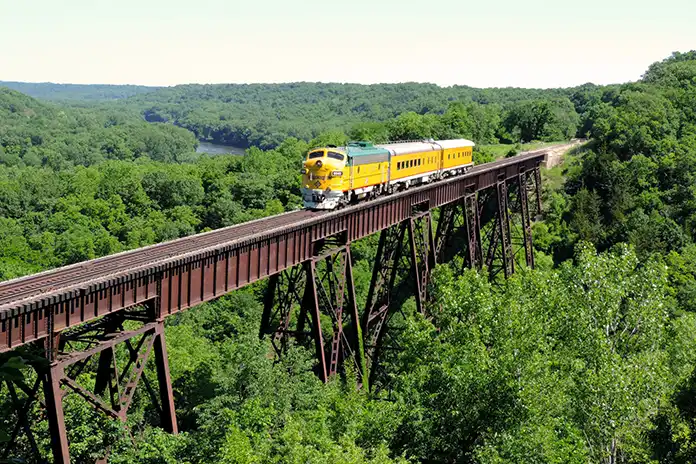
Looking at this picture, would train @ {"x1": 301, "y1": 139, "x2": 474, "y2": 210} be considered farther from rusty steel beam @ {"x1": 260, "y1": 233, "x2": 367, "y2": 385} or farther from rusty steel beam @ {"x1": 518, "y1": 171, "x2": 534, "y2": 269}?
rusty steel beam @ {"x1": 518, "y1": 171, "x2": 534, "y2": 269}

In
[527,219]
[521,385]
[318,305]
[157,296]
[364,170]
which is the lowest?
[521,385]

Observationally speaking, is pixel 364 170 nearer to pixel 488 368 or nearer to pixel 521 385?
pixel 488 368

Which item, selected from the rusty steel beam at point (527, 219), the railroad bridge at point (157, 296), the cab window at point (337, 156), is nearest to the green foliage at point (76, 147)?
the rusty steel beam at point (527, 219)

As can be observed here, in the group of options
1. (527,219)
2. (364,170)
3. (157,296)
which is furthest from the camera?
(527,219)

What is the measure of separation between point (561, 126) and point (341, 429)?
3973 inches

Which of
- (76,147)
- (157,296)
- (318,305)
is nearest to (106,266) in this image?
(157,296)

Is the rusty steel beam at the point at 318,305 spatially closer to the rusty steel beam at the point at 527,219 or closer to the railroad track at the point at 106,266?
the railroad track at the point at 106,266

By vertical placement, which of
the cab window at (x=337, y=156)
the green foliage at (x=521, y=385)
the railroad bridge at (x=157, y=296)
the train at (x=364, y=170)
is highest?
the cab window at (x=337, y=156)

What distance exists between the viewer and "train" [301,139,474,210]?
29031 millimetres

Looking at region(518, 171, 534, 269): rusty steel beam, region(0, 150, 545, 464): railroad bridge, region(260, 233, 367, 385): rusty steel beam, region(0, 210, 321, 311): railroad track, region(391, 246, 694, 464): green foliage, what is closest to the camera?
region(0, 150, 545, 464): railroad bridge

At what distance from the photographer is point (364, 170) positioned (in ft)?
103

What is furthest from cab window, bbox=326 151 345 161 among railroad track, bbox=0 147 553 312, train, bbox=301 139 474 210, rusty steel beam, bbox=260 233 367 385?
railroad track, bbox=0 147 553 312

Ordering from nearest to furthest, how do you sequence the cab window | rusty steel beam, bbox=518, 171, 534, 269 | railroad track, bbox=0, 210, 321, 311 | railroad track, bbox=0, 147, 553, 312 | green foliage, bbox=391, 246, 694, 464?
railroad track, bbox=0, 147, 553, 312 → railroad track, bbox=0, 210, 321, 311 → green foliage, bbox=391, 246, 694, 464 → the cab window → rusty steel beam, bbox=518, 171, 534, 269

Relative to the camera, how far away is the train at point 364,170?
29.0 m
